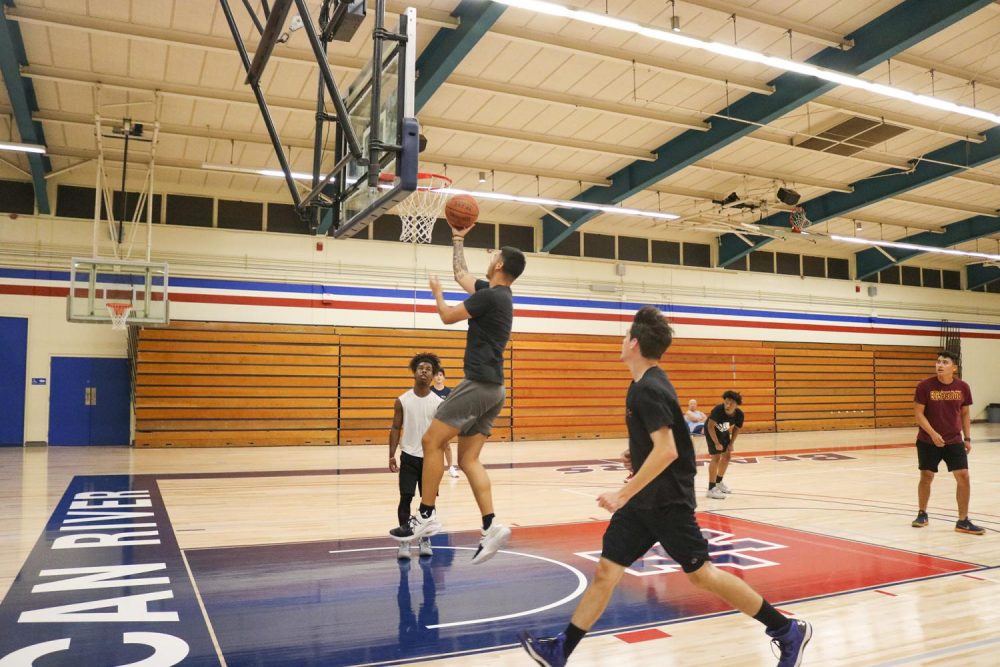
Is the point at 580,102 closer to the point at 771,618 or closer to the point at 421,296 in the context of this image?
the point at 421,296

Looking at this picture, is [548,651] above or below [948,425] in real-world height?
below

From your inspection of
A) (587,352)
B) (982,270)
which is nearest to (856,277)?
(982,270)

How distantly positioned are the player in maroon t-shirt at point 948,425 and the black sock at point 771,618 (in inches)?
166

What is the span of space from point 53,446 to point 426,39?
37.1 ft

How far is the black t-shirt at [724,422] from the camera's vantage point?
9.08 metres

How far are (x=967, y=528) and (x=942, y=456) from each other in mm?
654

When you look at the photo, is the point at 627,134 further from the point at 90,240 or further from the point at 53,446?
the point at 53,446

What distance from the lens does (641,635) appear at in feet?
12.9

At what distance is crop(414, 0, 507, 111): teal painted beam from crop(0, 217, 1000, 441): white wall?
6.56 meters

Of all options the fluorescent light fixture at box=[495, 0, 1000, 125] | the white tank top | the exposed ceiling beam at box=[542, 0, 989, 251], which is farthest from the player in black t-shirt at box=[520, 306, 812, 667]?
the exposed ceiling beam at box=[542, 0, 989, 251]

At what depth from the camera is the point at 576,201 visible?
58.3ft

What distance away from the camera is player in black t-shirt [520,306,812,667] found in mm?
3195

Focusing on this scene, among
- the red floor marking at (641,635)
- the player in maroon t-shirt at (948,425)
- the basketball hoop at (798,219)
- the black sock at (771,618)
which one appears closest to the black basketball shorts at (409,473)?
the red floor marking at (641,635)

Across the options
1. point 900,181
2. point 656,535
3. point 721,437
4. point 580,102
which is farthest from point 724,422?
point 900,181
